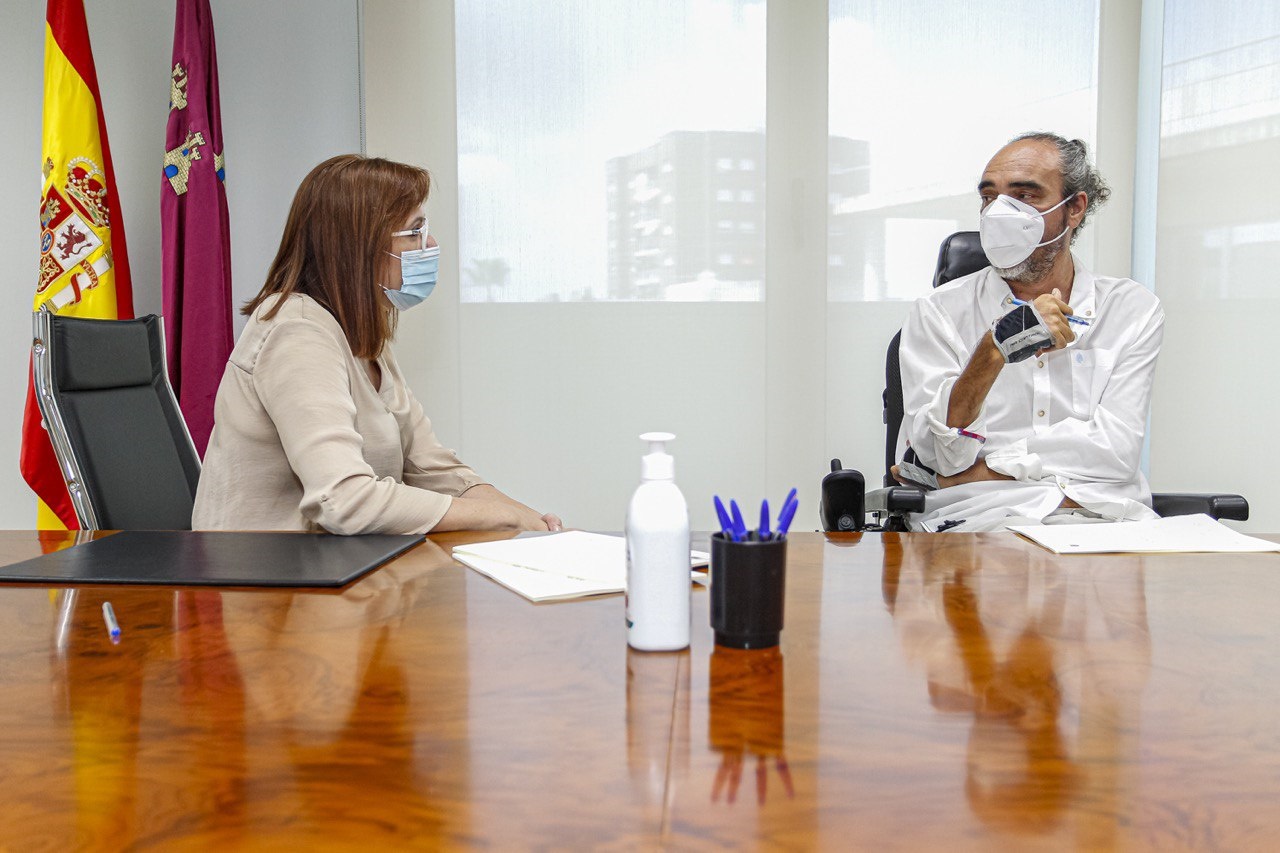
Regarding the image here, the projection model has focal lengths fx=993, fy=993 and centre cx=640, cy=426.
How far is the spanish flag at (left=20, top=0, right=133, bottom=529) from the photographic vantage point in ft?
10.0

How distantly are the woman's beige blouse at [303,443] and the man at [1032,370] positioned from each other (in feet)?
3.68

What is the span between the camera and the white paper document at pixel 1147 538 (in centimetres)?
133

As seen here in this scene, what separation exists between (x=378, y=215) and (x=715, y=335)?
195cm

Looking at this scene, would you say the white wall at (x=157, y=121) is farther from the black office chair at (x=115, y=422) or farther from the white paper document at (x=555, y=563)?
the white paper document at (x=555, y=563)

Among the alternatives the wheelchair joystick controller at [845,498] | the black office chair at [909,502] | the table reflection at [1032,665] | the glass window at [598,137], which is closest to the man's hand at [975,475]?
the black office chair at [909,502]

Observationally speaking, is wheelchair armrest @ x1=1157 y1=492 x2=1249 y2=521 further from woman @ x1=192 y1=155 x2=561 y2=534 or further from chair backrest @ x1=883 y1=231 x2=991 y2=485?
woman @ x1=192 y1=155 x2=561 y2=534

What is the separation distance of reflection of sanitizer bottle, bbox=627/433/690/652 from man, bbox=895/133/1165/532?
1215 mm

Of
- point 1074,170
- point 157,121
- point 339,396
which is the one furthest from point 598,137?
point 339,396

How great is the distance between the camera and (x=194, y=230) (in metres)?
3.17

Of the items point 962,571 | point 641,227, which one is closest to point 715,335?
point 641,227

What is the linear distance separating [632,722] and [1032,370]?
1744 millimetres

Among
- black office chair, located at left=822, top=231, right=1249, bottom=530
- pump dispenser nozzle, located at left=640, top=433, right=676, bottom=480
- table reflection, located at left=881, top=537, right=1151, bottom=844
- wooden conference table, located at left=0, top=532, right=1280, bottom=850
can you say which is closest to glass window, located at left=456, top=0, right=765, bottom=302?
black office chair, located at left=822, top=231, right=1249, bottom=530

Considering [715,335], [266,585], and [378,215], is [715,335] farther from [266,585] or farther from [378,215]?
[266,585]

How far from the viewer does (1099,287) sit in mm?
2297
